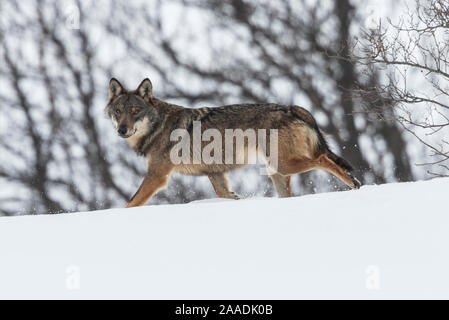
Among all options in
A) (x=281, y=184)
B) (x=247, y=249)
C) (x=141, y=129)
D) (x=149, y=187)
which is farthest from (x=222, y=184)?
(x=247, y=249)

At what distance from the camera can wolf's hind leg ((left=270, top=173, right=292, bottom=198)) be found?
351 inches

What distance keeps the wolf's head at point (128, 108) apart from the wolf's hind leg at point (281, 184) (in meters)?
1.67

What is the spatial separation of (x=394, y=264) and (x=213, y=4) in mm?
17057

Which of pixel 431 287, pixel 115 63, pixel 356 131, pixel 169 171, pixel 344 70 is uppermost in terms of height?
pixel 115 63

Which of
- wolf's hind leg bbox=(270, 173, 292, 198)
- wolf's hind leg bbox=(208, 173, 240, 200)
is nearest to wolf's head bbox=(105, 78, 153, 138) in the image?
wolf's hind leg bbox=(208, 173, 240, 200)

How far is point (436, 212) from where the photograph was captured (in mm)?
5395

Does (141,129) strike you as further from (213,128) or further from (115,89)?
(213,128)

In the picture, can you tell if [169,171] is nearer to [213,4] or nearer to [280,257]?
[280,257]

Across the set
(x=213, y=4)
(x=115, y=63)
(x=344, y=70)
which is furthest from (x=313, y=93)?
(x=115, y=63)

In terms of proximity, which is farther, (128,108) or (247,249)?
(128,108)

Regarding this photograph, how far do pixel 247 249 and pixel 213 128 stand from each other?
3.82 metres

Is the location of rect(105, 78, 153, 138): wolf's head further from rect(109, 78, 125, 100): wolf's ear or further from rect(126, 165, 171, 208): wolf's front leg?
rect(126, 165, 171, 208): wolf's front leg

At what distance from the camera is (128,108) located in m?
8.90

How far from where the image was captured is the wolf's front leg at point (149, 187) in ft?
27.3
